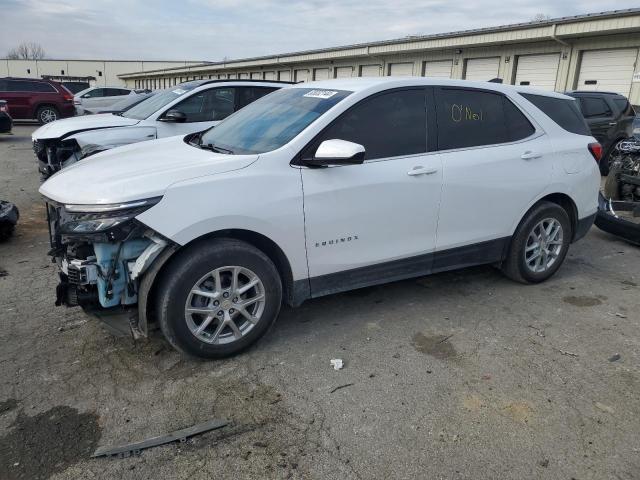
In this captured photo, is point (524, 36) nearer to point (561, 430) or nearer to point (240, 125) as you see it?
point (240, 125)

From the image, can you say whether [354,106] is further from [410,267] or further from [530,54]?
[530,54]

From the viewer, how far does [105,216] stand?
3.04 m

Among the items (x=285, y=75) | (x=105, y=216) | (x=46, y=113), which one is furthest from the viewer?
(x=285, y=75)

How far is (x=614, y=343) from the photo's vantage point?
3.79 metres

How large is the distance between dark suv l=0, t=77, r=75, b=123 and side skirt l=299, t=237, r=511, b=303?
19.8 meters

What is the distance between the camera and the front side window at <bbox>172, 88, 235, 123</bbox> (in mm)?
7711

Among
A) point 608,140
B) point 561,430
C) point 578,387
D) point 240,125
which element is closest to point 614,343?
point 578,387

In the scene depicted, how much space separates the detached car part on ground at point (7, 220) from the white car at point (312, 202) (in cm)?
257

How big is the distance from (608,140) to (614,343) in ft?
29.2

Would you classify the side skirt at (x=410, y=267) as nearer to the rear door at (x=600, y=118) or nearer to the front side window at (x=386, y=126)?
the front side window at (x=386, y=126)

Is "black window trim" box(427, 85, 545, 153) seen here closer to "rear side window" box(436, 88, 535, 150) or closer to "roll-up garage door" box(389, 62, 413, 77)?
"rear side window" box(436, 88, 535, 150)

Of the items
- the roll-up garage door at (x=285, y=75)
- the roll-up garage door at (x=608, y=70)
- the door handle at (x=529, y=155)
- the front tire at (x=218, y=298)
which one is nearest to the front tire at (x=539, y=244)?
the door handle at (x=529, y=155)

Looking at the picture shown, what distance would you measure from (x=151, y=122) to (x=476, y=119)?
4969mm

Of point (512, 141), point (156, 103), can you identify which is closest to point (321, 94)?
point (512, 141)
